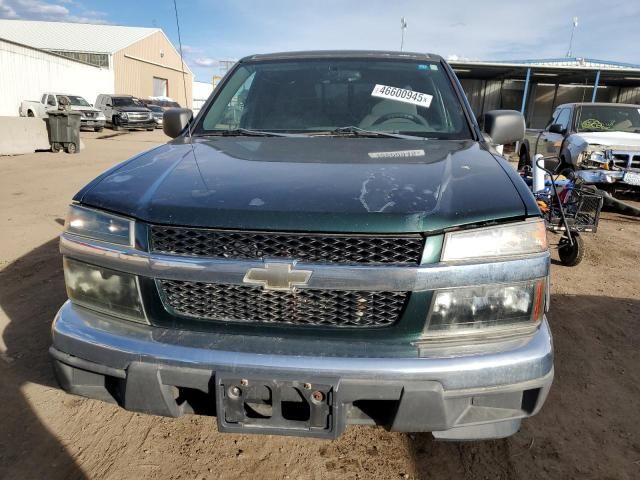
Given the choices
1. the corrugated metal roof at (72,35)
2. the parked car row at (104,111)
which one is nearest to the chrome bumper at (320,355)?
the parked car row at (104,111)

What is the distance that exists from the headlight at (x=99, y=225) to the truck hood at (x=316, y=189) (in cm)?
4

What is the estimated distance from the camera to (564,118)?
10102 millimetres

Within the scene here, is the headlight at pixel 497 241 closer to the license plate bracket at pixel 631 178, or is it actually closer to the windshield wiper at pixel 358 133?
the windshield wiper at pixel 358 133

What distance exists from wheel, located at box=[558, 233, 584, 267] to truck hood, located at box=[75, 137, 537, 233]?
313 cm

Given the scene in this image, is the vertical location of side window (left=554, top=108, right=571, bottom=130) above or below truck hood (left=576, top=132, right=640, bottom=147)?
above

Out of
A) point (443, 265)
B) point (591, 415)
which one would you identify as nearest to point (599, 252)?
point (591, 415)

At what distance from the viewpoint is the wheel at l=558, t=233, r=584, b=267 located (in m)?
4.92

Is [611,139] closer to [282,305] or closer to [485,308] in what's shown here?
[485,308]

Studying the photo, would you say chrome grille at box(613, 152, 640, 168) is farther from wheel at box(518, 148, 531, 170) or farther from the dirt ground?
the dirt ground

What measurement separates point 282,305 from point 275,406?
34cm

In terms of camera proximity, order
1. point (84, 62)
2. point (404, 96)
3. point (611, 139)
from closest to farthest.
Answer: point (404, 96) < point (611, 139) < point (84, 62)

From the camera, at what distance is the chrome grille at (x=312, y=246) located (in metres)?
1.65

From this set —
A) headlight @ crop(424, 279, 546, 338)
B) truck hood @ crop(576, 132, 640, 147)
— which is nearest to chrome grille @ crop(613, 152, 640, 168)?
truck hood @ crop(576, 132, 640, 147)

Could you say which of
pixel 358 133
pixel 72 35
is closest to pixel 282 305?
pixel 358 133
